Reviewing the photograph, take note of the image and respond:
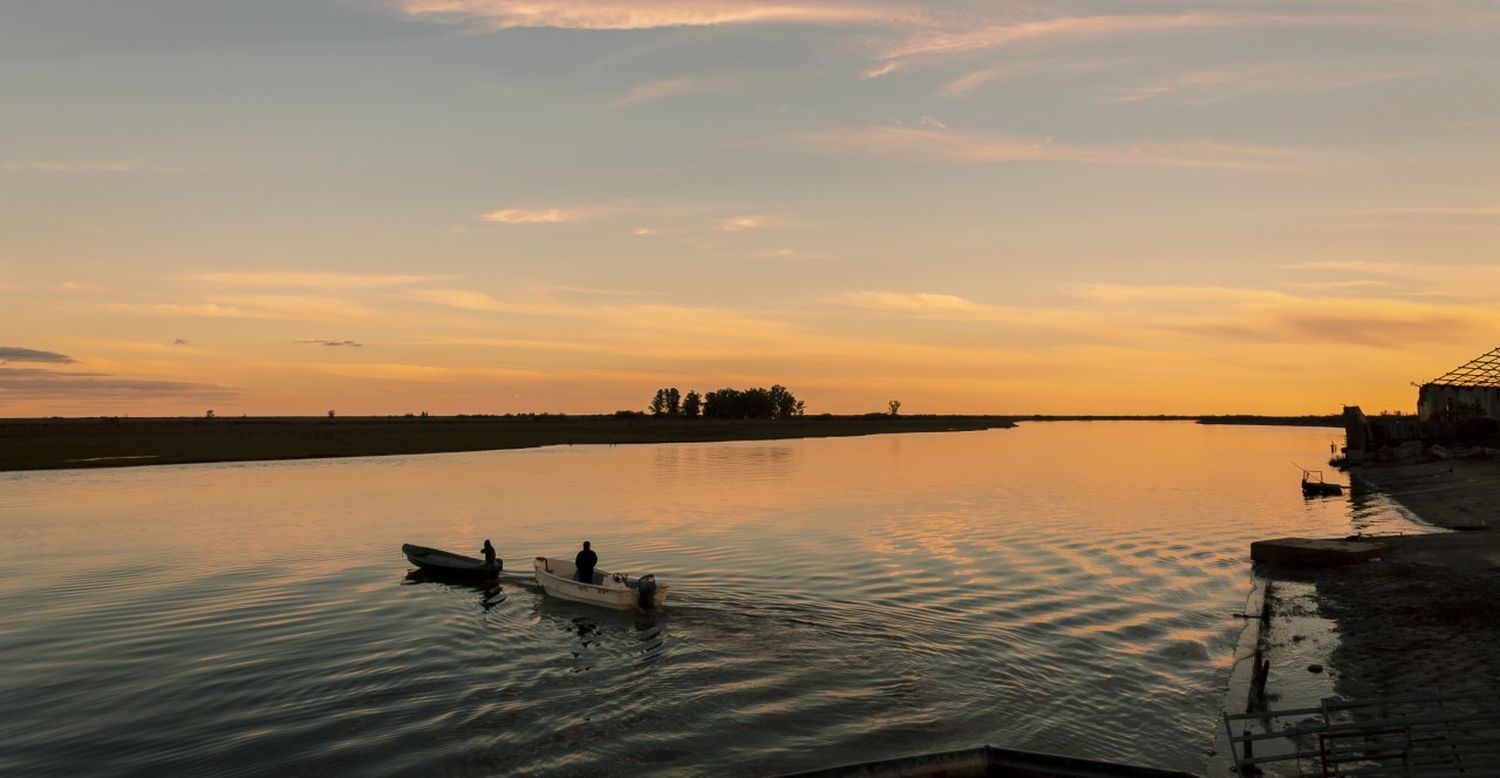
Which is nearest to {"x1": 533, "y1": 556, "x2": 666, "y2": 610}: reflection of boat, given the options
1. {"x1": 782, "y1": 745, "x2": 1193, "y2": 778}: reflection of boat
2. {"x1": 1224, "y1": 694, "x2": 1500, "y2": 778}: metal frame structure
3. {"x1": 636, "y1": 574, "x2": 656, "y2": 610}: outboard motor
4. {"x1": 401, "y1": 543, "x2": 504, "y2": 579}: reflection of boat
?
{"x1": 636, "y1": 574, "x2": 656, "y2": 610}: outboard motor

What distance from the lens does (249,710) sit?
24.6m

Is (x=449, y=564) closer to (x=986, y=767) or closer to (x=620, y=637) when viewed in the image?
(x=620, y=637)

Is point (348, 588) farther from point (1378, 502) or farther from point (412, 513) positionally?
point (1378, 502)

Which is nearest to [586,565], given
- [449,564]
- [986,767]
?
[449,564]

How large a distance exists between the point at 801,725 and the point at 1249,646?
16002 mm

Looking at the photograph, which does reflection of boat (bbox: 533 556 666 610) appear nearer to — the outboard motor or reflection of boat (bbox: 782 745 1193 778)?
the outboard motor

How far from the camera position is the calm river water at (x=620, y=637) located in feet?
72.9

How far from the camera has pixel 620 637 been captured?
1314 inches

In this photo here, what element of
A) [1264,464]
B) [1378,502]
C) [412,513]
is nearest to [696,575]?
[412,513]

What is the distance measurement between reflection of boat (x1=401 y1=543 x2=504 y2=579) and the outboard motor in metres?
11.0

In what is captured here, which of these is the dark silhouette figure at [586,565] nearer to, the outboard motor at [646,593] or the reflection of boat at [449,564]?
the outboard motor at [646,593]

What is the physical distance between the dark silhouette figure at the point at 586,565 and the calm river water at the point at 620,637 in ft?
5.62

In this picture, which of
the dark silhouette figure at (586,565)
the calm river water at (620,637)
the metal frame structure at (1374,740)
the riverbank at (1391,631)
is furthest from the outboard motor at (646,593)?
the metal frame structure at (1374,740)

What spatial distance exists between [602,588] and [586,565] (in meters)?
1.87
